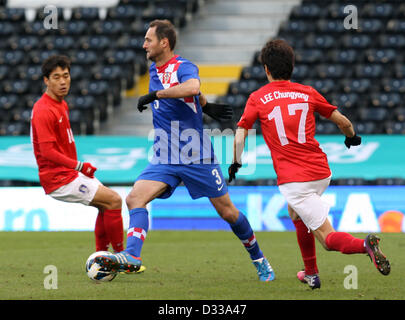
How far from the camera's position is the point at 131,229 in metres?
6.14

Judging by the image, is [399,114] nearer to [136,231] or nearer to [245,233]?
[245,233]

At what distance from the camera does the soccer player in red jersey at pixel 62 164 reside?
7082mm

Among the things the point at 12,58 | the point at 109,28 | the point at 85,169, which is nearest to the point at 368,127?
the point at 109,28

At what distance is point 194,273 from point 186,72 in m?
2.00

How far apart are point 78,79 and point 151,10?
3.11 m

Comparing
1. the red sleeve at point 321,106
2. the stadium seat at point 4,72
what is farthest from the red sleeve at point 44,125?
the stadium seat at point 4,72

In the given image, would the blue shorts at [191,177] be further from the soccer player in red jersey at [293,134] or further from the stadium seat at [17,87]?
the stadium seat at [17,87]

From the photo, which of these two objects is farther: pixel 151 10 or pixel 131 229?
pixel 151 10

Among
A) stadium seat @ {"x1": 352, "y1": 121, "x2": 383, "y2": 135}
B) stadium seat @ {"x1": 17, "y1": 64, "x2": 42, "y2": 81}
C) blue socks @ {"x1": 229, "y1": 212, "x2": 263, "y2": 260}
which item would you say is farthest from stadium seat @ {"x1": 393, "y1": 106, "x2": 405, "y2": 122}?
blue socks @ {"x1": 229, "y1": 212, "x2": 263, "y2": 260}

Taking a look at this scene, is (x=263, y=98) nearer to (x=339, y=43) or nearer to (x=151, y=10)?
(x=339, y=43)

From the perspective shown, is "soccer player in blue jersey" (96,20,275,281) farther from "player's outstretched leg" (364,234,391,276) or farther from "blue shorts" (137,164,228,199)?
"player's outstretched leg" (364,234,391,276)

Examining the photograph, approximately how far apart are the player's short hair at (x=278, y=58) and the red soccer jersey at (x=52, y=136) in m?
2.21

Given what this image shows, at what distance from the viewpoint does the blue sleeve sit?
6.39 metres
